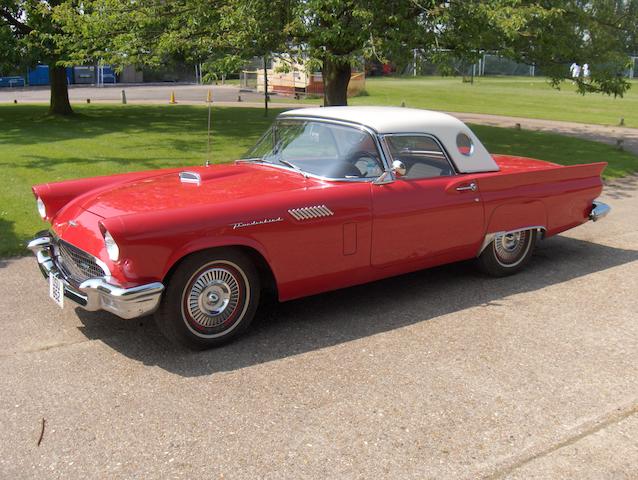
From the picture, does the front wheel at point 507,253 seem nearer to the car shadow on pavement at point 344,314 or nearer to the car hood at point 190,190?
the car shadow on pavement at point 344,314

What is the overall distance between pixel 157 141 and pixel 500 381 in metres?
11.7

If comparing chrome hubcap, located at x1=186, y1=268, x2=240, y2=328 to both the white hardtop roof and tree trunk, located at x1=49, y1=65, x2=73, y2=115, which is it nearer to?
the white hardtop roof

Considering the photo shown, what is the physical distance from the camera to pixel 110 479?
306 cm

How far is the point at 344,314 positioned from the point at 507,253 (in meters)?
1.78

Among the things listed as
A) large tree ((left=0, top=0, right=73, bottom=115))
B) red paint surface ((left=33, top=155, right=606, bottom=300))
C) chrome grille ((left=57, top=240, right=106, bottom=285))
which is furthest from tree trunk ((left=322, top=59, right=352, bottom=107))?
chrome grille ((left=57, top=240, right=106, bottom=285))

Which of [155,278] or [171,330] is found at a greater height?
[155,278]

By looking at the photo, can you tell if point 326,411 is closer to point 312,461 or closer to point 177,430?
point 312,461

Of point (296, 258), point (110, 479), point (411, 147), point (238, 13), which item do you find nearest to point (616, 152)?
point (238, 13)

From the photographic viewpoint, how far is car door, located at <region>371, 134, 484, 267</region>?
16.6 ft

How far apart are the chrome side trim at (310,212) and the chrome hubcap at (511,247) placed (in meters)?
1.88

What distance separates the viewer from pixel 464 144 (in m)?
5.84

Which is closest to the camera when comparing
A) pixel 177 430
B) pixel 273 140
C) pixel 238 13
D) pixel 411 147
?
A: pixel 177 430

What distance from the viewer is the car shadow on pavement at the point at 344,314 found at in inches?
172

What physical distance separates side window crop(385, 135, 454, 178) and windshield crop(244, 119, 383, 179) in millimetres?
221
